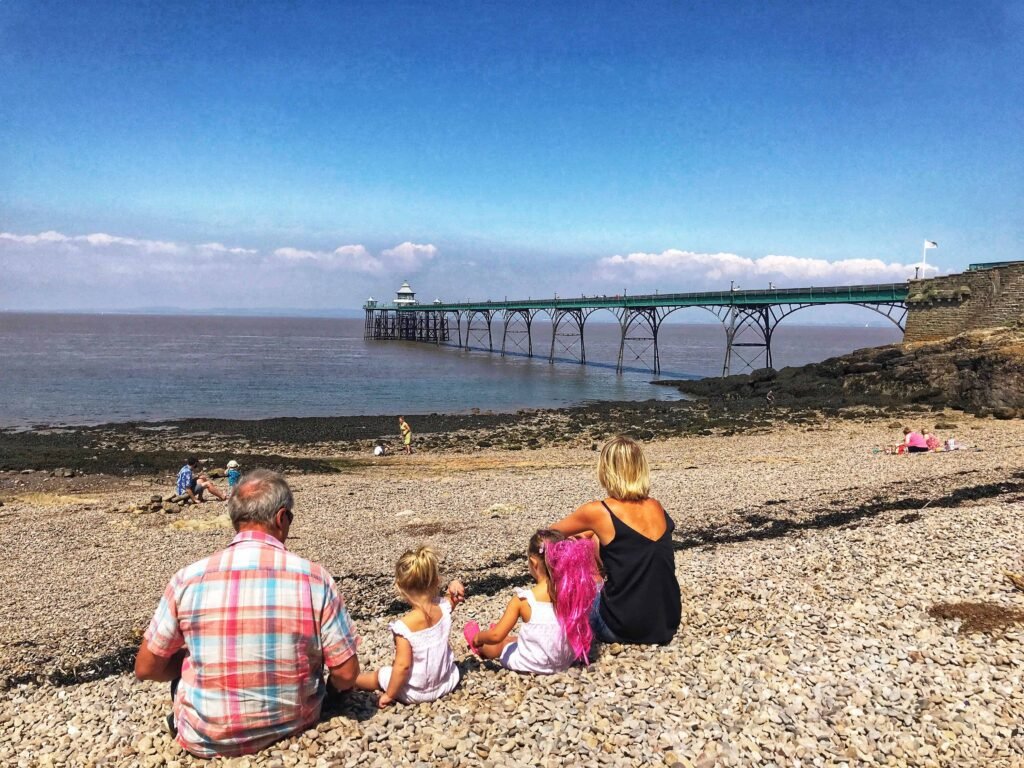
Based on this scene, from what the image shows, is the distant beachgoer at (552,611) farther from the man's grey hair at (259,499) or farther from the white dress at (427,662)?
the man's grey hair at (259,499)

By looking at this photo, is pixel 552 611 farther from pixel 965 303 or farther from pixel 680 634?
pixel 965 303

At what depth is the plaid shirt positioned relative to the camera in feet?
11.4

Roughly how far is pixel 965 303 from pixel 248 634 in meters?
35.1

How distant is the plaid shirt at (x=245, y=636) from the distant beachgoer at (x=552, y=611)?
1.44m

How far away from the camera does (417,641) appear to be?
4367 millimetres

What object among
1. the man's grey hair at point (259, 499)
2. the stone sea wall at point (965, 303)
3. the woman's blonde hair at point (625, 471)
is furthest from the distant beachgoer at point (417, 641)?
the stone sea wall at point (965, 303)

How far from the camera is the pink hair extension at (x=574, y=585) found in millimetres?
Answer: 4625

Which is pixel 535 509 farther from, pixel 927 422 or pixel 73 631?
pixel 927 422

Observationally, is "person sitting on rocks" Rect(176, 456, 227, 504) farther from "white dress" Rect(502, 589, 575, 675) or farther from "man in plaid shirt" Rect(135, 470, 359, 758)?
"man in plaid shirt" Rect(135, 470, 359, 758)

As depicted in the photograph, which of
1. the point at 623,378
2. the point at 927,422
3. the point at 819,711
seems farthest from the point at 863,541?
the point at 623,378

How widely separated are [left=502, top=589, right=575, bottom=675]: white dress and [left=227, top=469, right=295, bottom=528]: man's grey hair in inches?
78.9

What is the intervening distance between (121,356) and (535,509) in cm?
6619

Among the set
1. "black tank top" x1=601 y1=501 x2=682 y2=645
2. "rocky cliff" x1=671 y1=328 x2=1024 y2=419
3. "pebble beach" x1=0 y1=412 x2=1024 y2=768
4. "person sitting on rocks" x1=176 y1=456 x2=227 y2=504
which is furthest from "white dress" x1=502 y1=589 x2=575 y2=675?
"rocky cliff" x1=671 y1=328 x2=1024 y2=419

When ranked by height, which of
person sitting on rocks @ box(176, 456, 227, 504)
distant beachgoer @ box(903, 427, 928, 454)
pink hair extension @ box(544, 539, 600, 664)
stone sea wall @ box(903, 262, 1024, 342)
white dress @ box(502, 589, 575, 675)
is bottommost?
person sitting on rocks @ box(176, 456, 227, 504)
